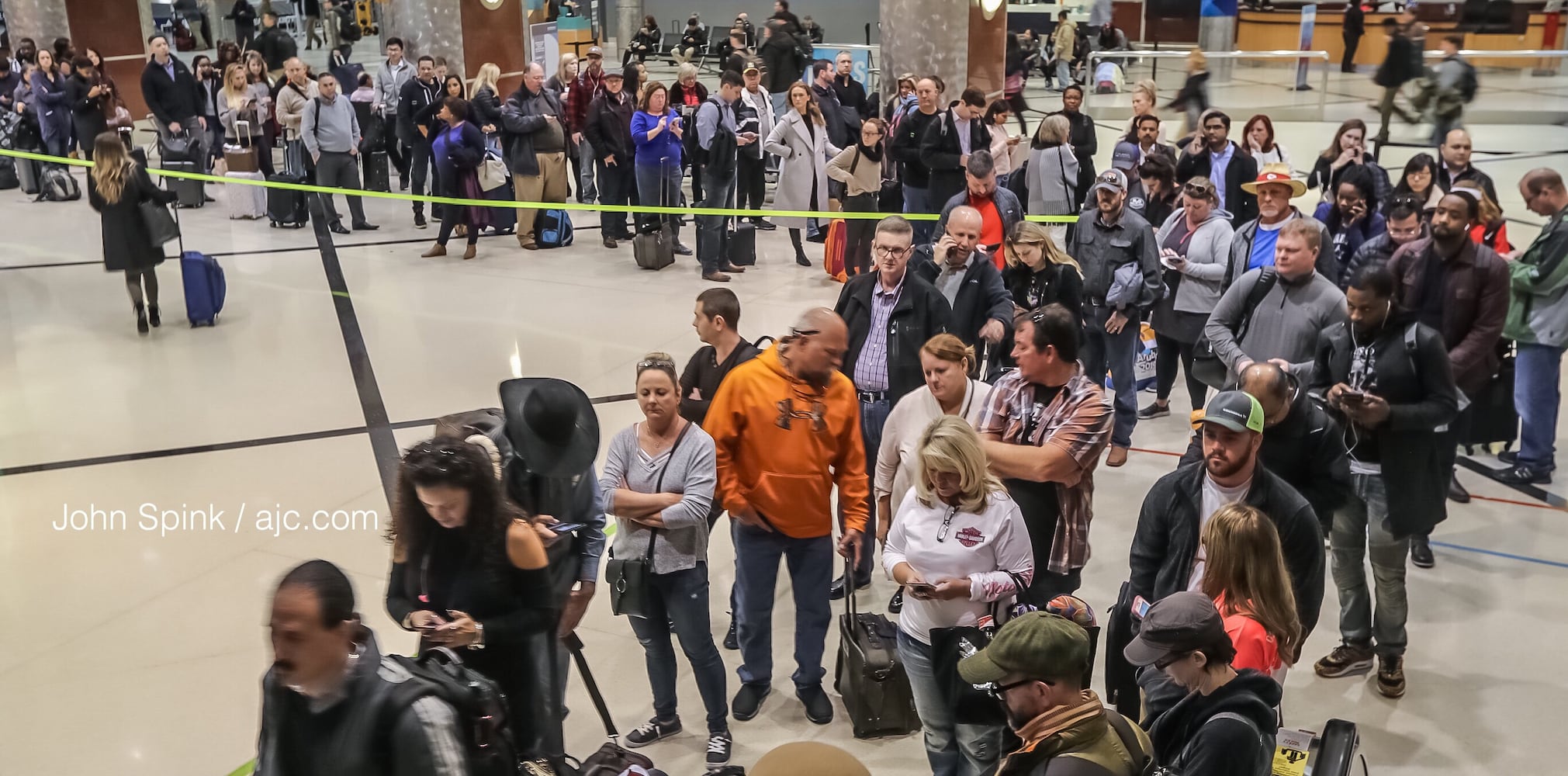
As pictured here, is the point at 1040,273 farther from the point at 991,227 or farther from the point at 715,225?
the point at 715,225

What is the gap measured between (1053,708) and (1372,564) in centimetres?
272

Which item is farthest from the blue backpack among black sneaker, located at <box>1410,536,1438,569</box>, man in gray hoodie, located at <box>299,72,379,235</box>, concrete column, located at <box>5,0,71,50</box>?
concrete column, located at <box>5,0,71,50</box>

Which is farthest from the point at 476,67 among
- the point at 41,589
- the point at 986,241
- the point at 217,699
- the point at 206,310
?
the point at 217,699

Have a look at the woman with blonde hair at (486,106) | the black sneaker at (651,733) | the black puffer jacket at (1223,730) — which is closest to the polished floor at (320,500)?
the black sneaker at (651,733)

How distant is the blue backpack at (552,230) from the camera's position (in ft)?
43.8

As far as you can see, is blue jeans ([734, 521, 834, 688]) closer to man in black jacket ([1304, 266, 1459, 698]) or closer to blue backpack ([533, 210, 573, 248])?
man in black jacket ([1304, 266, 1459, 698])

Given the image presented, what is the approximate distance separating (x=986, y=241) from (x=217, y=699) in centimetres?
499

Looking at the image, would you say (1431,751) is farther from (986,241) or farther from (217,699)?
(217,699)

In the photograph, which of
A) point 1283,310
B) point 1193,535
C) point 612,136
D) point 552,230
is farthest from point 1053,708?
point 552,230

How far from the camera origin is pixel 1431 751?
4793 mm

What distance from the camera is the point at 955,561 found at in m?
4.05

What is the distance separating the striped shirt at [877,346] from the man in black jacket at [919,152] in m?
5.07

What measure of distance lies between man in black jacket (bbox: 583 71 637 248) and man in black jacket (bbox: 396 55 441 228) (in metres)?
1.10

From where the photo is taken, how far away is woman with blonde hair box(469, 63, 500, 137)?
12836 millimetres
